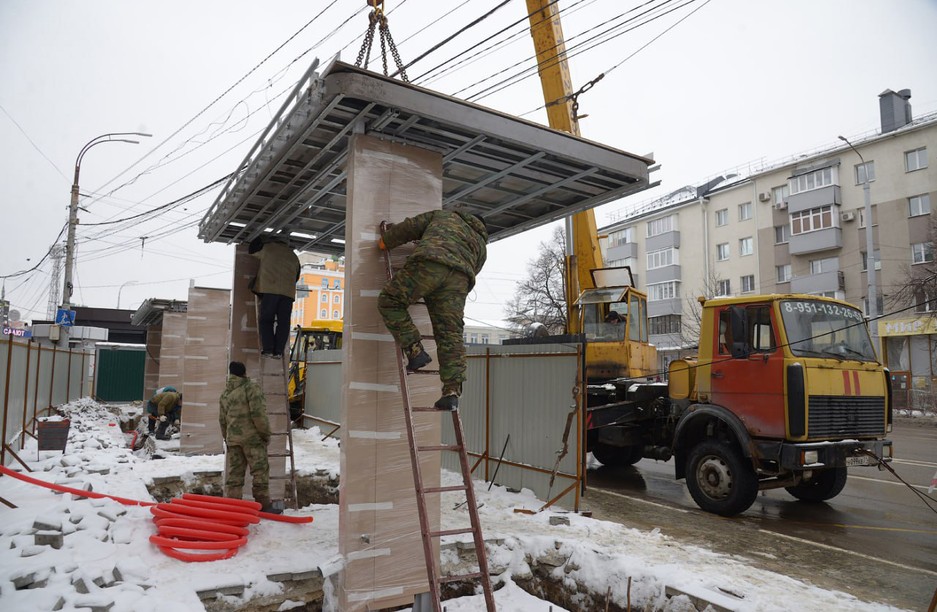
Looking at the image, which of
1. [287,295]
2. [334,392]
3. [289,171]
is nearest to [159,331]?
[334,392]

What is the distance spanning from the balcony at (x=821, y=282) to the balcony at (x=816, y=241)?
4.42 ft

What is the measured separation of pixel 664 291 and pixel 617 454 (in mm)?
31128

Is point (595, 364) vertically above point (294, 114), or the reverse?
point (294, 114)

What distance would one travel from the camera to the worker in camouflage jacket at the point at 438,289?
4094 millimetres

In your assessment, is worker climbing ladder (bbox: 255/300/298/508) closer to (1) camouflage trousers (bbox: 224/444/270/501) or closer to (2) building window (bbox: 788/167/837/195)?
(1) camouflage trousers (bbox: 224/444/270/501)

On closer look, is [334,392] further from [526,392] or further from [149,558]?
[149,558]

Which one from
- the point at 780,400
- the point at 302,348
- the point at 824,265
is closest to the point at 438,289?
the point at 780,400

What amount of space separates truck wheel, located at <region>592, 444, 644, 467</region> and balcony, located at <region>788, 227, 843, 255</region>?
24781 mm

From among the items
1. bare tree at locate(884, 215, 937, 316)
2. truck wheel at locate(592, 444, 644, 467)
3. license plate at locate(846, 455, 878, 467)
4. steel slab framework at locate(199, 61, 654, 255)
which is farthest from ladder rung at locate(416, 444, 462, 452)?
bare tree at locate(884, 215, 937, 316)

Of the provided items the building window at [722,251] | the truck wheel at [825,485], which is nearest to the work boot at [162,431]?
the truck wheel at [825,485]

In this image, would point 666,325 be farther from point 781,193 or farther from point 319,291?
point 319,291

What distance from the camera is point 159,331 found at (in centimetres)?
2177

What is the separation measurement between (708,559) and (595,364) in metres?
5.98

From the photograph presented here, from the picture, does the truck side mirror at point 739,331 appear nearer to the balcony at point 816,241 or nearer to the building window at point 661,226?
the balcony at point 816,241
